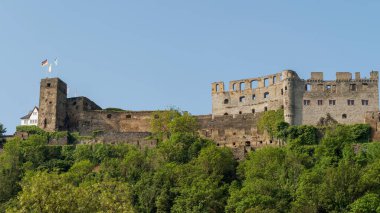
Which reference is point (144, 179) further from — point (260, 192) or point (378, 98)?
point (378, 98)

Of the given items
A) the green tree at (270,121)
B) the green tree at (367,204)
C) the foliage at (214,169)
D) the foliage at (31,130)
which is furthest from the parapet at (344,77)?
the foliage at (31,130)

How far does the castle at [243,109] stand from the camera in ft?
252

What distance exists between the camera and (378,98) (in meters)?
76.7

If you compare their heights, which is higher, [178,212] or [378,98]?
[378,98]

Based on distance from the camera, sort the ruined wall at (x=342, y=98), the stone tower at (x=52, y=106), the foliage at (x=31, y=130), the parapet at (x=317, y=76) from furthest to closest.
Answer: the stone tower at (x=52, y=106) → the foliage at (x=31, y=130) → the parapet at (x=317, y=76) → the ruined wall at (x=342, y=98)

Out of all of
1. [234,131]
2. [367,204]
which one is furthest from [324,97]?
[367,204]

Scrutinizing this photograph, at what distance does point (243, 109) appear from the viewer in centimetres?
8400

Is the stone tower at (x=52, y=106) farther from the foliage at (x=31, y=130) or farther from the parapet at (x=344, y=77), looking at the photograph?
the parapet at (x=344, y=77)

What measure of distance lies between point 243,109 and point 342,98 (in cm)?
1111

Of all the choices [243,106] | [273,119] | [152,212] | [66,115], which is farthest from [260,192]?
[66,115]

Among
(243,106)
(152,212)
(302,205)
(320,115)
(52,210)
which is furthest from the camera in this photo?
(243,106)

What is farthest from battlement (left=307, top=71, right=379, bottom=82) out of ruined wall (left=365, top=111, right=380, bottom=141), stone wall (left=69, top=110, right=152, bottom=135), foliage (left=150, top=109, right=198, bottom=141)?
stone wall (left=69, top=110, right=152, bottom=135)

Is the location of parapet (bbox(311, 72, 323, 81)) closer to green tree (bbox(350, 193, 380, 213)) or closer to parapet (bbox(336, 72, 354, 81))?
parapet (bbox(336, 72, 354, 81))

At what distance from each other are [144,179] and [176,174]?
8.95ft
